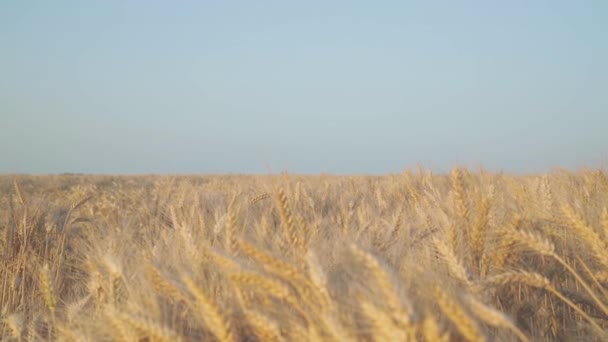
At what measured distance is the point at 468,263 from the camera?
164 cm

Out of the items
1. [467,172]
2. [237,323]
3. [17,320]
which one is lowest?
[17,320]

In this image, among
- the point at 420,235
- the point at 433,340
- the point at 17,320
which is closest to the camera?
the point at 433,340

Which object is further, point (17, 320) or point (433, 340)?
point (17, 320)

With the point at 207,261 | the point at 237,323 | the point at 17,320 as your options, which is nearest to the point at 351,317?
the point at 237,323

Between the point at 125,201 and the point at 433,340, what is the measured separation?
501cm

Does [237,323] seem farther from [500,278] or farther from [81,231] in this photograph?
[81,231]

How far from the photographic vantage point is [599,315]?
1.55 meters

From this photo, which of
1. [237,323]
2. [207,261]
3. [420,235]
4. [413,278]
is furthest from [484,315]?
[420,235]

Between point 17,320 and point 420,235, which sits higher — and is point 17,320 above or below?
below

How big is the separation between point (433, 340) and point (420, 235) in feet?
4.51

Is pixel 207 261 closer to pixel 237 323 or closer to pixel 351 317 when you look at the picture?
pixel 237 323

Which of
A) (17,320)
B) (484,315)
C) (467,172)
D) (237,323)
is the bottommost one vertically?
(17,320)

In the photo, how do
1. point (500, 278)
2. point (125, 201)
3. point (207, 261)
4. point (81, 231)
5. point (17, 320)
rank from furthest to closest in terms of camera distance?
1. point (125, 201)
2. point (81, 231)
3. point (17, 320)
4. point (207, 261)
5. point (500, 278)

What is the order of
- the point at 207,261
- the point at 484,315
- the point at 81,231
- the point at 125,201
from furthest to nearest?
the point at 125,201, the point at 81,231, the point at 207,261, the point at 484,315
